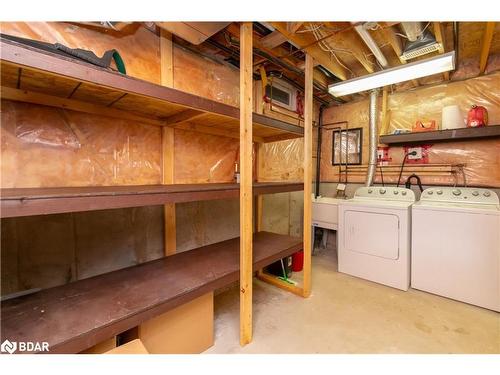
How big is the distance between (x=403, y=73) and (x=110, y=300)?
9.68 feet

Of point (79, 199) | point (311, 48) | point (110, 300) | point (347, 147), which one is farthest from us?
point (347, 147)

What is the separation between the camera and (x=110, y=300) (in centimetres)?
115

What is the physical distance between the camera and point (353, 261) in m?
2.76

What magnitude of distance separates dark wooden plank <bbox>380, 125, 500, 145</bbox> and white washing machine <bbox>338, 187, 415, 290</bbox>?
63 centimetres

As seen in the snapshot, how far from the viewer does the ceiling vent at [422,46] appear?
6.80 feet

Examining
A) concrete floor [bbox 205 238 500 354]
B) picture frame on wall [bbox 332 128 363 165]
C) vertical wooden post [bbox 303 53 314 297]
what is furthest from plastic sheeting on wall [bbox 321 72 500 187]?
vertical wooden post [bbox 303 53 314 297]

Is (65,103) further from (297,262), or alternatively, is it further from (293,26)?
(297,262)

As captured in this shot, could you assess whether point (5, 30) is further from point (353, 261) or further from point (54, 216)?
point (353, 261)

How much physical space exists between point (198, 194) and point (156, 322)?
78cm

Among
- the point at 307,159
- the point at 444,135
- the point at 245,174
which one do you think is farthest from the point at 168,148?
the point at 444,135

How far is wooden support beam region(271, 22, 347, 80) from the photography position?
166 centimetres

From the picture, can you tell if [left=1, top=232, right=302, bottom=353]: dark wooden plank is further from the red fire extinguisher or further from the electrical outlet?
the red fire extinguisher
